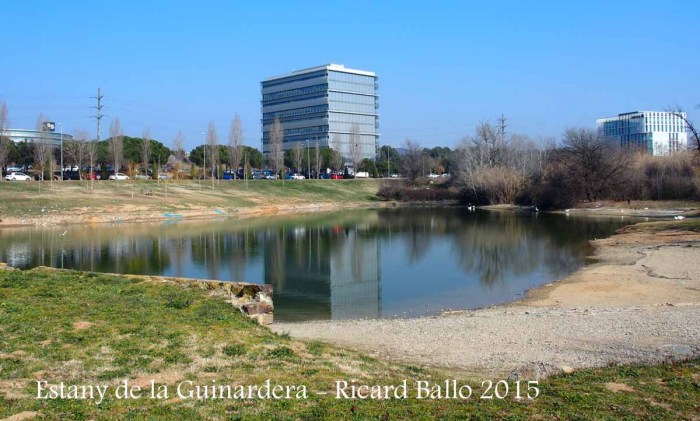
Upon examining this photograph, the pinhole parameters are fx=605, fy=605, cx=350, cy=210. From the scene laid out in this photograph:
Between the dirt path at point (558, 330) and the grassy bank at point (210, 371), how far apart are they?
1.75 meters

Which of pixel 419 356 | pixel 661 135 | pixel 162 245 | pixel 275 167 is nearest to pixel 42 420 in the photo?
pixel 419 356

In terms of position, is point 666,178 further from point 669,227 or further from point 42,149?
point 42,149

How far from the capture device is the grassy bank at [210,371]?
716 cm

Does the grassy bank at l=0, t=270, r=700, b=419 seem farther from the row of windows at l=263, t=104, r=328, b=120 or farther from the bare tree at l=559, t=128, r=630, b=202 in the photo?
the row of windows at l=263, t=104, r=328, b=120

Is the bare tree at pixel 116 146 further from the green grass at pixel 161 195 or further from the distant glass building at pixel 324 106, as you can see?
the distant glass building at pixel 324 106

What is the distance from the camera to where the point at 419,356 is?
1216cm

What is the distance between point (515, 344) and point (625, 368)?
358 centimetres

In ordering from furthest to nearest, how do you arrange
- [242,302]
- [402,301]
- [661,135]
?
[661,135]
[402,301]
[242,302]

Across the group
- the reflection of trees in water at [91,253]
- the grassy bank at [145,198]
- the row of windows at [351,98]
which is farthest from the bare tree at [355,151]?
the reflection of trees in water at [91,253]

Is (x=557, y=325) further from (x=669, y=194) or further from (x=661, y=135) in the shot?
(x=661, y=135)

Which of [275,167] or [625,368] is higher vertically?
[275,167]

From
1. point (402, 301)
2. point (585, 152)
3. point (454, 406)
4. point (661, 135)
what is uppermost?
point (661, 135)

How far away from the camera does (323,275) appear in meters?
28.5

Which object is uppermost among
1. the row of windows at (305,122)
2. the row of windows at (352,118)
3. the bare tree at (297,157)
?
the row of windows at (352,118)
